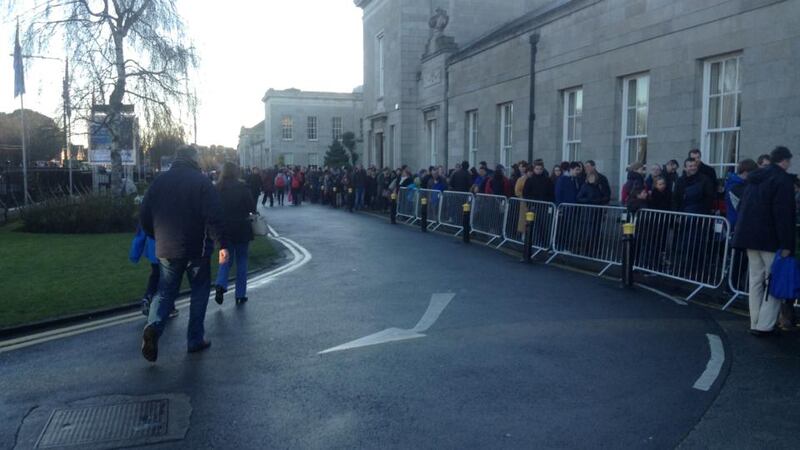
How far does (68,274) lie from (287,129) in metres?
61.0

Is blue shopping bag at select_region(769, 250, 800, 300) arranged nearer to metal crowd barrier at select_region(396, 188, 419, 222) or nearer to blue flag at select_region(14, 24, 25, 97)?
metal crowd barrier at select_region(396, 188, 419, 222)

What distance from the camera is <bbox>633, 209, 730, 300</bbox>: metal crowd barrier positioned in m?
9.35

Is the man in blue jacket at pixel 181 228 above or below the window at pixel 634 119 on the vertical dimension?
below

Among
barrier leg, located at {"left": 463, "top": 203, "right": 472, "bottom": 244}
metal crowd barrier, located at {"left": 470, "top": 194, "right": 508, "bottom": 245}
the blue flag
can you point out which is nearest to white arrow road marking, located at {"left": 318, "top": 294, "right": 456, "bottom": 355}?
metal crowd barrier, located at {"left": 470, "top": 194, "right": 508, "bottom": 245}

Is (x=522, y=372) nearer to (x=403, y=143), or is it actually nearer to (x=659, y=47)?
Answer: (x=659, y=47)

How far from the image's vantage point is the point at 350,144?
5703cm

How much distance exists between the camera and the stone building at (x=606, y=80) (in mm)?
12922

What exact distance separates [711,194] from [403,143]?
2287cm

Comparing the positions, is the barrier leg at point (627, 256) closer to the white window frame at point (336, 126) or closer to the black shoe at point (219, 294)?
the black shoe at point (219, 294)

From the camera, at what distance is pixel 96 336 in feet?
24.8

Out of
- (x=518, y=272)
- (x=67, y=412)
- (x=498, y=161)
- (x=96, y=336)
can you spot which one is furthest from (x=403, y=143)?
(x=67, y=412)

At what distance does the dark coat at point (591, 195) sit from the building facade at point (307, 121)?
5844cm

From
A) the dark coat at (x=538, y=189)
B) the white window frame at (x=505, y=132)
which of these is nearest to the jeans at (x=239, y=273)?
the dark coat at (x=538, y=189)

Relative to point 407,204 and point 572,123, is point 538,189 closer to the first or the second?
point 572,123
